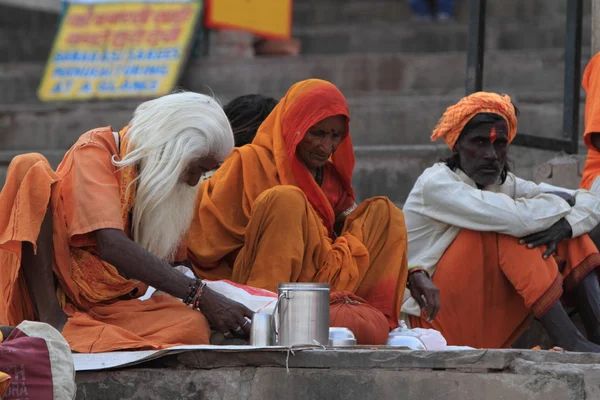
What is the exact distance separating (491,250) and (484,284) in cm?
14

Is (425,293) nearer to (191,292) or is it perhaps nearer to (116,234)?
(191,292)

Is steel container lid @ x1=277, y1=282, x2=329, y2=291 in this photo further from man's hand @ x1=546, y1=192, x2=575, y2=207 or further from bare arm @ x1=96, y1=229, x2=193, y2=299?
man's hand @ x1=546, y1=192, x2=575, y2=207

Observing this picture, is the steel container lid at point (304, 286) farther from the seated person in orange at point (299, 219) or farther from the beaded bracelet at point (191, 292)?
the seated person in orange at point (299, 219)

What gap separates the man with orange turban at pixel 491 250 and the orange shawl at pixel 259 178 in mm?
476

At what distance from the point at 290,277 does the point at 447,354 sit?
915 mm

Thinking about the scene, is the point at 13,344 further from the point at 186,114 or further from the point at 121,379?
the point at 186,114

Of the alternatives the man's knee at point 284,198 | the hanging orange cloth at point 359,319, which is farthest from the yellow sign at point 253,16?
the hanging orange cloth at point 359,319

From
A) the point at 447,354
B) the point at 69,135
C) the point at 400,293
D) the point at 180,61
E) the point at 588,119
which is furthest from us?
the point at 180,61

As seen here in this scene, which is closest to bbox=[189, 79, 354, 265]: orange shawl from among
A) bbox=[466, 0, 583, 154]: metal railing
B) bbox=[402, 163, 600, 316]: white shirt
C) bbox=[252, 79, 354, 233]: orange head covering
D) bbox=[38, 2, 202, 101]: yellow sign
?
bbox=[252, 79, 354, 233]: orange head covering

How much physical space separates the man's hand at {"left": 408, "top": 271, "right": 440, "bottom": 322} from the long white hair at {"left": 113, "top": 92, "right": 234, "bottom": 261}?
3.37 feet

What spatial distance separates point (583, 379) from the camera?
12.7ft

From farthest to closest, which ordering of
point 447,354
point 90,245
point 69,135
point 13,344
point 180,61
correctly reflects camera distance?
point 180,61 < point 69,135 < point 90,245 < point 447,354 < point 13,344

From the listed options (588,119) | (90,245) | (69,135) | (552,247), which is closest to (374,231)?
(552,247)

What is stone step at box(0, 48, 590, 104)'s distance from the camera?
28.3 feet
